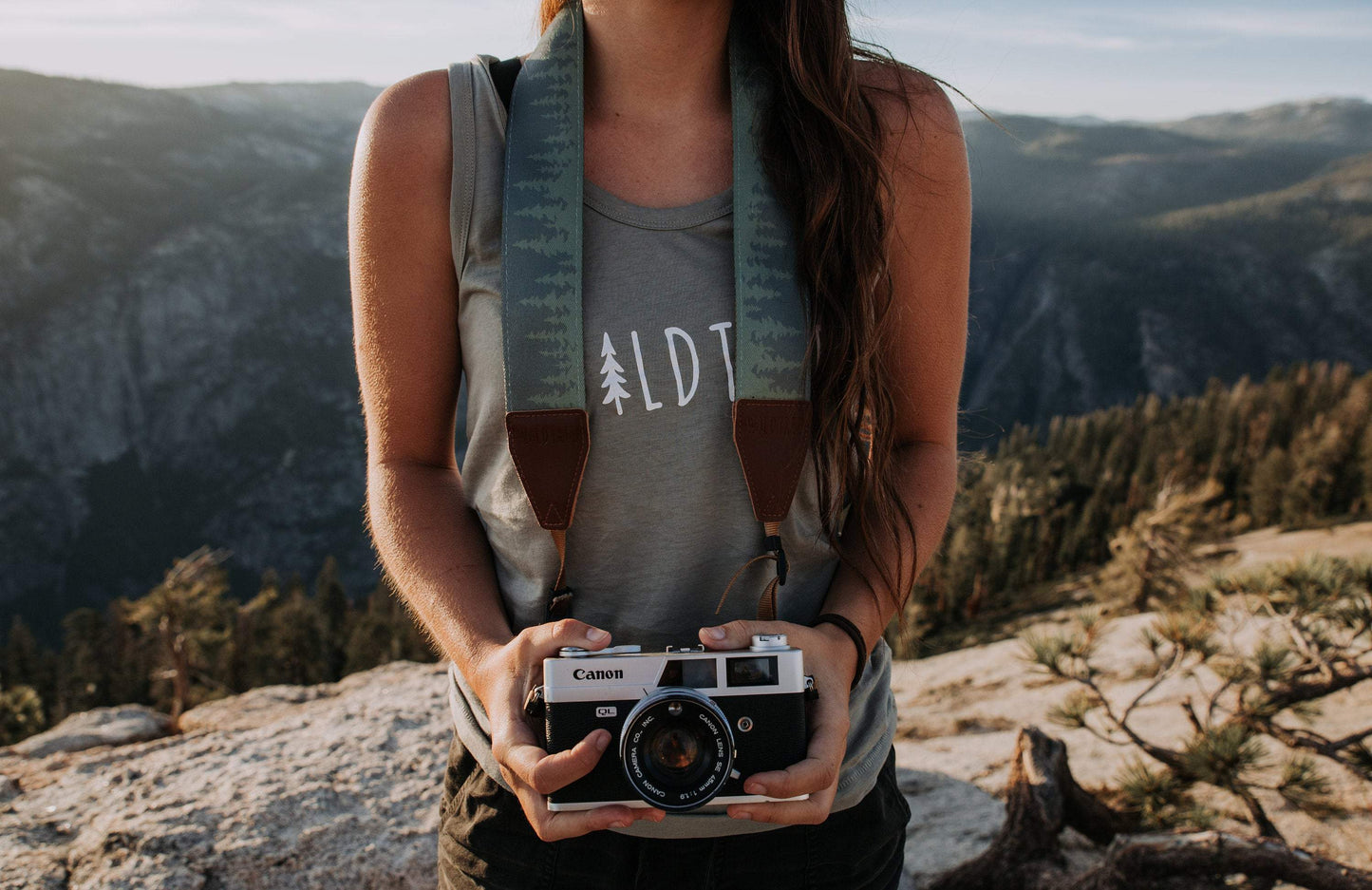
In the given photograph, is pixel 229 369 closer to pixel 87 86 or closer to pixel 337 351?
pixel 337 351

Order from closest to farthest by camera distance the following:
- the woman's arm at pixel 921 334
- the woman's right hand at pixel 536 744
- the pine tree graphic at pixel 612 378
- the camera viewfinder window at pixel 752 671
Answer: the woman's right hand at pixel 536 744 < the camera viewfinder window at pixel 752 671 < the pine tree graphic at pixel 612 378 < the woman's arm at pixel 921 334

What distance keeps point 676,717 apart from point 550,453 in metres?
0.50

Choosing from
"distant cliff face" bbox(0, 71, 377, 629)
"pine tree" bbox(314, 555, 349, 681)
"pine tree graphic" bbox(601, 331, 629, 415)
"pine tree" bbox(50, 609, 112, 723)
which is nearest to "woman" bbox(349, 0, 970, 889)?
"pine tree graphic" bbox(601, 331, 629, 415)

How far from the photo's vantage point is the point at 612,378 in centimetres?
155

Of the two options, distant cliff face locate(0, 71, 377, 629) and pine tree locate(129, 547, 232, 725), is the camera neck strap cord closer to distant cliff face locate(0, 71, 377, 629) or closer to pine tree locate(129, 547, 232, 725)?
pine tree locate(129, 547, 232, 725)

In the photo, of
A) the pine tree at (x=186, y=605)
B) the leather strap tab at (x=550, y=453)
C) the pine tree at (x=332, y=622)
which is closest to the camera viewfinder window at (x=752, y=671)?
the leather strap tab at (x=550, y=453)

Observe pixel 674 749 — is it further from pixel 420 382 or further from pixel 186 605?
pixel 186 605

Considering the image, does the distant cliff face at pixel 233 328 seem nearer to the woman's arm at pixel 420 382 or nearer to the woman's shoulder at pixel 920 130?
the woman's arm at pixel 420 382

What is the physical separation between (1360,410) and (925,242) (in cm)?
7467

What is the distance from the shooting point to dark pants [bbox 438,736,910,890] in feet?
5.05

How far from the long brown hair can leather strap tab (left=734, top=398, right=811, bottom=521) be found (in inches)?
4.1

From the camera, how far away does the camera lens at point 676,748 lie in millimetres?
1372

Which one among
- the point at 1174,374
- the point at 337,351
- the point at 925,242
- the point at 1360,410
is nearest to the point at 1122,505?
the point at 1360,410

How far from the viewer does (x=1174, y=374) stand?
158 meters
